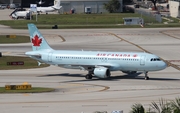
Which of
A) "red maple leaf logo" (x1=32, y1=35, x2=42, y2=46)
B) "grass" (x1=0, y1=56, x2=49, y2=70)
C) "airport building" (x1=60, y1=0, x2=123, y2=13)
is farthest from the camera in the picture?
"airport building" (x1=60, y1=0, x2=123, y2=13)

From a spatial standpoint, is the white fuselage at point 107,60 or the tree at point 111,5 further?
the tree at point 111,5

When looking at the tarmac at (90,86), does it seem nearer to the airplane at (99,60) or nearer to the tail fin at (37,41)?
the airplane at (99,60)

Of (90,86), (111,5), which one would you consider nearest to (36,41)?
(90,86)

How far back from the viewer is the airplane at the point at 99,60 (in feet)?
217

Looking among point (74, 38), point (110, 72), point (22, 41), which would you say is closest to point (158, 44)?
point (74, 38)

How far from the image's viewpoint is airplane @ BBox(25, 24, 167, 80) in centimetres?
6625

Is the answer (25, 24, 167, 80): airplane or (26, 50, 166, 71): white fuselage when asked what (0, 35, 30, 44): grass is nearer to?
(25, 24, 167, 80): airplane

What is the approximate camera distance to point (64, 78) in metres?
69.4

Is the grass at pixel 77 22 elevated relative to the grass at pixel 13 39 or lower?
elevated

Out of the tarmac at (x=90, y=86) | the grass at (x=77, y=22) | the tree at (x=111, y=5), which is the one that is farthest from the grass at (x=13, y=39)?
the tree at (x=111, y=5)

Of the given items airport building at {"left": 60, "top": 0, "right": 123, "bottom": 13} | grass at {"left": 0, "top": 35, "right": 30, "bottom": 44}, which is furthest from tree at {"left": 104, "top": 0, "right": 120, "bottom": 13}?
grass at {"left": 0, "top": 35, "right": 30, "bottom": 44}

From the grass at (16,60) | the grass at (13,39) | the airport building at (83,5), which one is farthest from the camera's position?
the airport building at (83,5)

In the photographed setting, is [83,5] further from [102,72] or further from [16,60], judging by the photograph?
[102,72]

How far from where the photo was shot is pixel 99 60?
225ft
